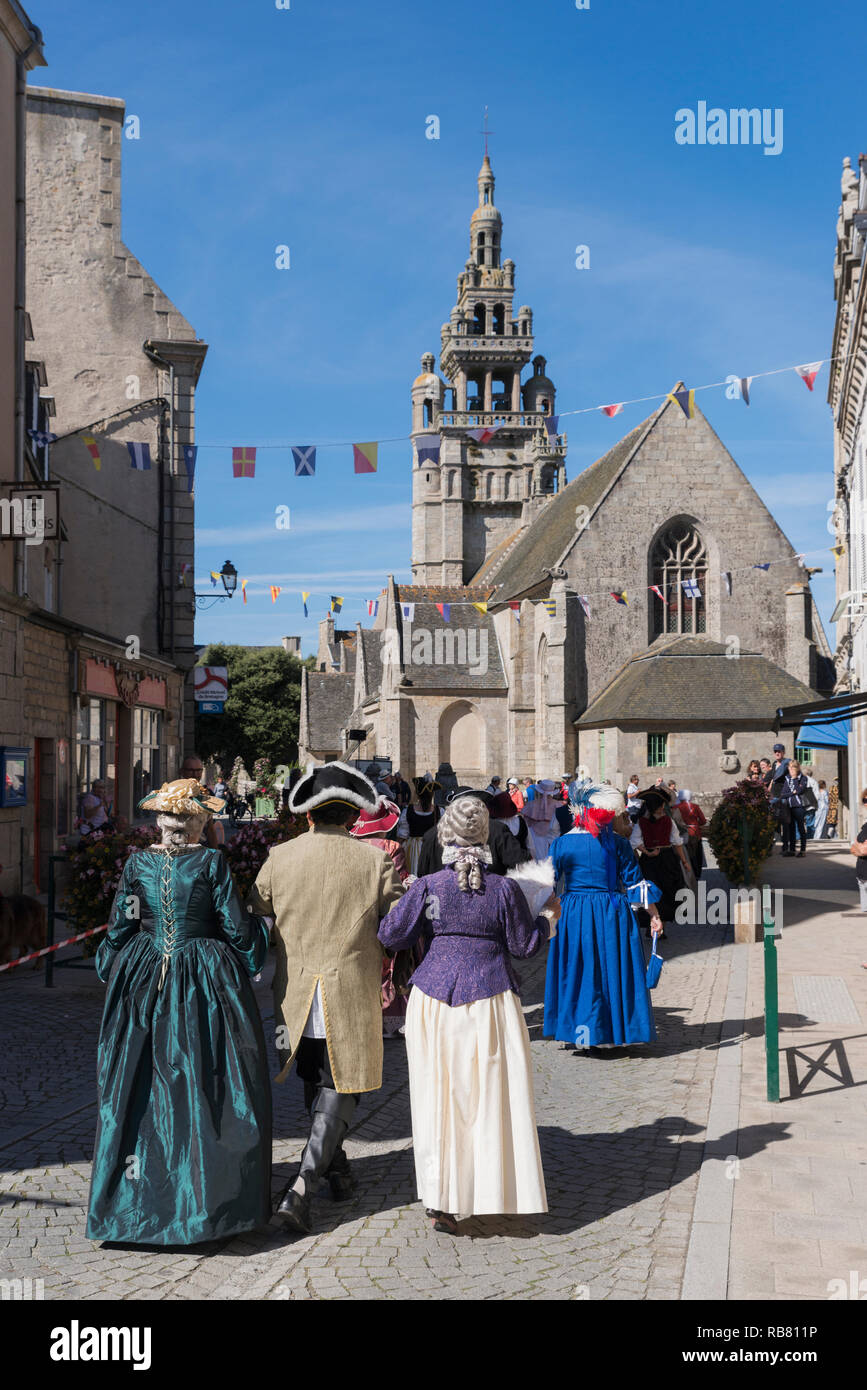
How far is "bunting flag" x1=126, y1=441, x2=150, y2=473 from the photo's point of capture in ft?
69.5

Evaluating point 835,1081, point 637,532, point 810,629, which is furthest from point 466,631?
point 835,1081

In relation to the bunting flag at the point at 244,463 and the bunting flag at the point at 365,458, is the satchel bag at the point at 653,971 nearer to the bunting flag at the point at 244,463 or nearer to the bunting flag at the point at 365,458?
the bunting flag at the point at 365,458

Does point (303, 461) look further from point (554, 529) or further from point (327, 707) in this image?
point (327, 707)

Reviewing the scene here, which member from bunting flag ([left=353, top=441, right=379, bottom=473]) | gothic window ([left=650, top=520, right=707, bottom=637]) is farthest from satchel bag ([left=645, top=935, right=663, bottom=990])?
gothic window ([left=650, top=520, right=707, bottom=637])

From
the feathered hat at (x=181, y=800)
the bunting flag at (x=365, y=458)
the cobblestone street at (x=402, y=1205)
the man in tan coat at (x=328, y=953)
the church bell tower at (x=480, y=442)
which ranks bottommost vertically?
the cobblestone street at (x=402, y=1205)

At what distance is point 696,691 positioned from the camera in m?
34.2

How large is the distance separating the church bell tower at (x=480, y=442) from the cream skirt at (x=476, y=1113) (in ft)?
180

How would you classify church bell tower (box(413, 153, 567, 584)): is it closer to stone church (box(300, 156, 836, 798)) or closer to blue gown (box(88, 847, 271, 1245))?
stone church (box(300, 156, 836, 798))

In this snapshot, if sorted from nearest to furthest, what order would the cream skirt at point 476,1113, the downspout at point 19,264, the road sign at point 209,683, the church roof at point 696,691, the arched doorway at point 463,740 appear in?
1. the cream skirt at point 476,1113
2. the downspout at point 19,264
3. the road sign at point 209,683
4. the church roof at point 696,691
5. the arched doorway at point 463,740

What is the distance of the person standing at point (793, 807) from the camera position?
71.7 ft

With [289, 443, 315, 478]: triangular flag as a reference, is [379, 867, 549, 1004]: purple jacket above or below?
below

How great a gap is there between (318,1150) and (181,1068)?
690mm

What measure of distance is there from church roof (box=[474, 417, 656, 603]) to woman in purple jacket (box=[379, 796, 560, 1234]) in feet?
113

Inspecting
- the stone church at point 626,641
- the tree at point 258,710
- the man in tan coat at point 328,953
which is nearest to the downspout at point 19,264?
the man in tan coat at point 328,953
